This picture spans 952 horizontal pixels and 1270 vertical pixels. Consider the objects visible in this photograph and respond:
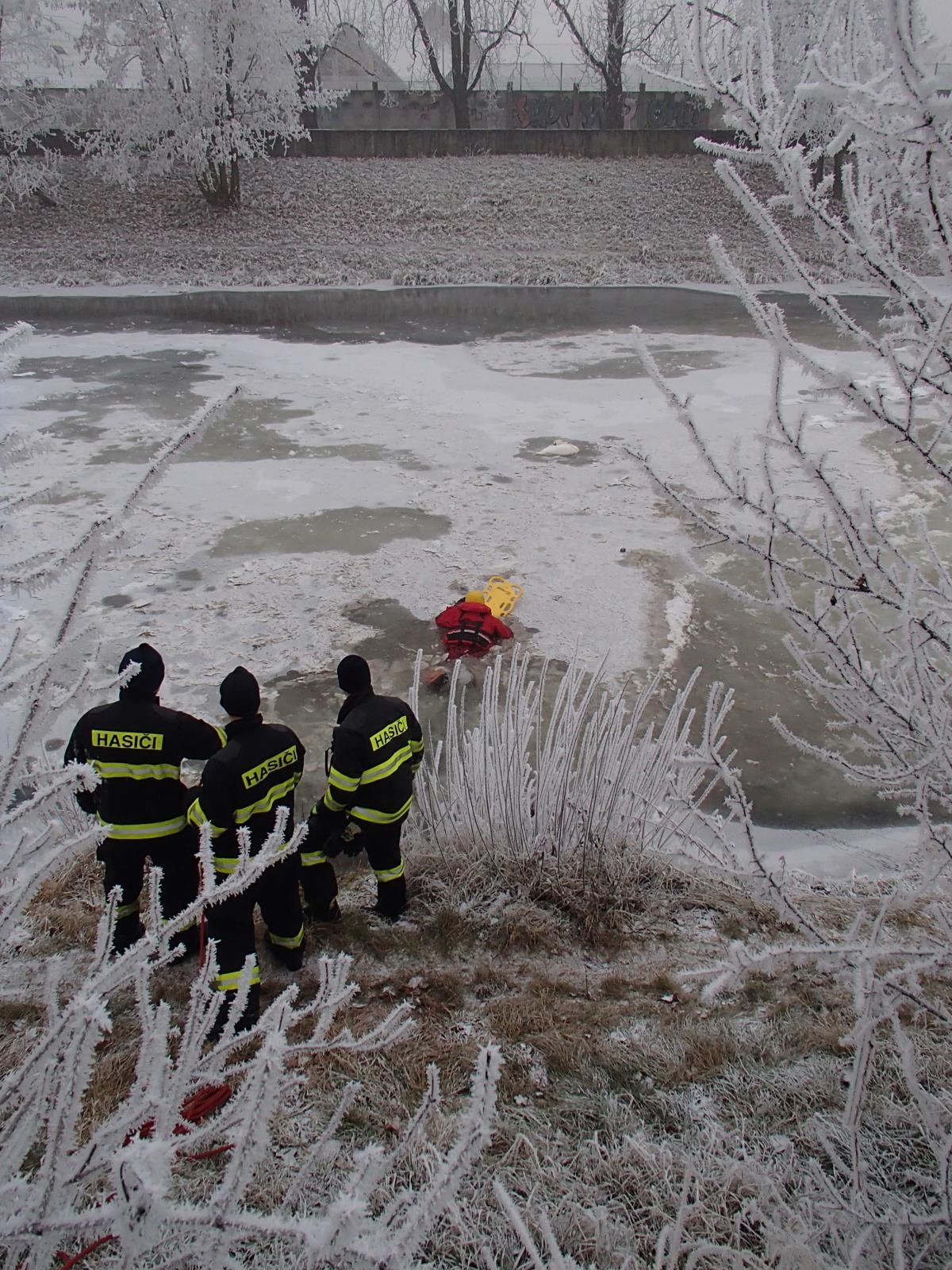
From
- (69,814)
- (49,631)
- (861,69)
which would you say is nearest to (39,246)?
(49,631)

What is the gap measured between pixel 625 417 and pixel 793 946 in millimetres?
9198

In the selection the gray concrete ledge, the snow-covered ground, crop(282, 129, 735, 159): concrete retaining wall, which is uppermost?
crop(282, 129, 735, 159): concrete retaining wall

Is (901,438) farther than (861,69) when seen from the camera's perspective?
No

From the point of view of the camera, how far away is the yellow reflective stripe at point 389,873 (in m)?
3.72

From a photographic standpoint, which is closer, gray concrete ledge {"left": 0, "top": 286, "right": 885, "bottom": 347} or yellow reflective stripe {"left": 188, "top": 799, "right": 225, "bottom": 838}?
yellow reflective stripe {"left": 188, "top": 799, "right": 225, "bottom": 838}

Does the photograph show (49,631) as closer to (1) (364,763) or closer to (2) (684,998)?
(1) (364,763)

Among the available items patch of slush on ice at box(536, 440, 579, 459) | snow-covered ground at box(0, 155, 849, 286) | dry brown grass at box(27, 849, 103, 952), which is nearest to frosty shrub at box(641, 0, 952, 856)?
dry brown grass at box(27, 849, 103, 952)

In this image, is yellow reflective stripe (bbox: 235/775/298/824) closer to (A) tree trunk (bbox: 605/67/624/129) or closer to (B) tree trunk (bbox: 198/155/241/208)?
(B) tree trunk (bbox: 198/155/241/208)

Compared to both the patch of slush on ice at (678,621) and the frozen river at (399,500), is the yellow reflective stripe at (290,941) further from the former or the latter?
the patch of slush on ice at (678,621)

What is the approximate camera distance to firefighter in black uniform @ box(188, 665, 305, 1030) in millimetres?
3193

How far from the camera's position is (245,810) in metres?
3.27

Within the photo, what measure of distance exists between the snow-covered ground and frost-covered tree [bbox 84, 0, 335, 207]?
132 centimetres

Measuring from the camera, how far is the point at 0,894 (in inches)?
70.9

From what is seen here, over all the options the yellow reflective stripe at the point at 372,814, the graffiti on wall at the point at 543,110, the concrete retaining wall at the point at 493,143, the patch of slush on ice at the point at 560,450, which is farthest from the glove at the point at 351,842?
the graffiti on wall at the point at 543,110
